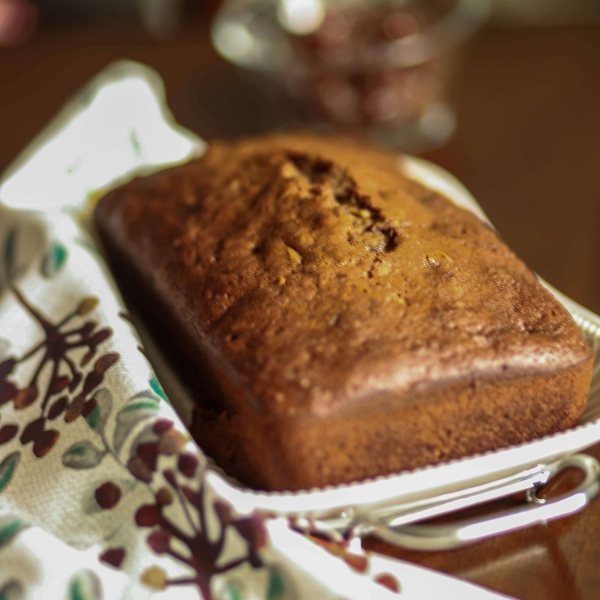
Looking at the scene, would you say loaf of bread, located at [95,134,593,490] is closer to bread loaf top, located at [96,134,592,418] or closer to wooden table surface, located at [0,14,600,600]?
bread loaf top, located at [96,134,592,418]

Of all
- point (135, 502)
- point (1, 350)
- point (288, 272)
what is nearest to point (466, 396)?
point (288, 272)

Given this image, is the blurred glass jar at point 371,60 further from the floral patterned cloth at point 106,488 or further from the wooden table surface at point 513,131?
the floral patterned cloth at point 106,488

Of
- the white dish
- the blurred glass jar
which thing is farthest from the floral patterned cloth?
the blurred glass jar

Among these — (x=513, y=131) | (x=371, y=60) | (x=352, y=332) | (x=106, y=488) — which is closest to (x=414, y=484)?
(x=352, y=332)

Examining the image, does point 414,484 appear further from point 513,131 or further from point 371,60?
point 513,131

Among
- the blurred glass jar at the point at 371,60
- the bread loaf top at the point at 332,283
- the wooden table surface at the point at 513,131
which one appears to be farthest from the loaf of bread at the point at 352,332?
the blurred glass jar at the point at 371,60

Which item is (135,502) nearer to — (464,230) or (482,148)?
(464,230)
